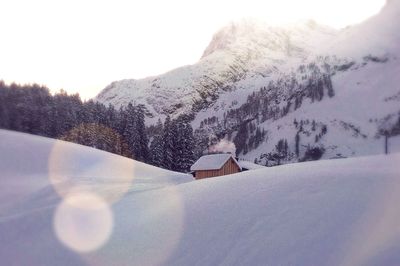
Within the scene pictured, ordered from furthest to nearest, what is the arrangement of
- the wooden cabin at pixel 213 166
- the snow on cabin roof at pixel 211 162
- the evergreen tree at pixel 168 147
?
1. the evergreen tree at pixel 168 147
2. the snow on cabin roof at pixel 211 162
3. the wooden cabin at pixel 213 166

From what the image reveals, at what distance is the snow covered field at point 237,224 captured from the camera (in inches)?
271

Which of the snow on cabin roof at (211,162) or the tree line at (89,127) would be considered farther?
the tree line at (89,127)

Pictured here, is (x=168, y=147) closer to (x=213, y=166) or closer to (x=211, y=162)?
(x=211, y=162)

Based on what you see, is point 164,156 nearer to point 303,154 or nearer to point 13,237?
point 13,237

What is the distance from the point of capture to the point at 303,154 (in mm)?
188625

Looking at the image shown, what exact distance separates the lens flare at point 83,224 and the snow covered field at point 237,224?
31 millimetres

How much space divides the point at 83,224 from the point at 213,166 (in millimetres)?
37904

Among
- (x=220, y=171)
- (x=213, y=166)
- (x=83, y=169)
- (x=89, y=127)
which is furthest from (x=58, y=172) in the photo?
(x=89, y=127)

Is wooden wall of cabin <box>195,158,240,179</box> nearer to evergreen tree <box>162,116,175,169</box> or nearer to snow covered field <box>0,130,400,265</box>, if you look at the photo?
evergreen tree <box>162,116,175,169</box>

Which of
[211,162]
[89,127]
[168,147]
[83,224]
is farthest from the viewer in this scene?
[89,127]

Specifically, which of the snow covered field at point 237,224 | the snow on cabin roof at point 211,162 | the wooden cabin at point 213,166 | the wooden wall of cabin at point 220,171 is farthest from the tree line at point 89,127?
the snow covered field at point 237,224

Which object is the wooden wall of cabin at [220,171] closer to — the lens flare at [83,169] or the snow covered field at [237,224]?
the lens flare at [83,169]

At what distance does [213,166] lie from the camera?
160 ft

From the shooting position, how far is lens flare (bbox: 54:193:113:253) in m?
9.59
